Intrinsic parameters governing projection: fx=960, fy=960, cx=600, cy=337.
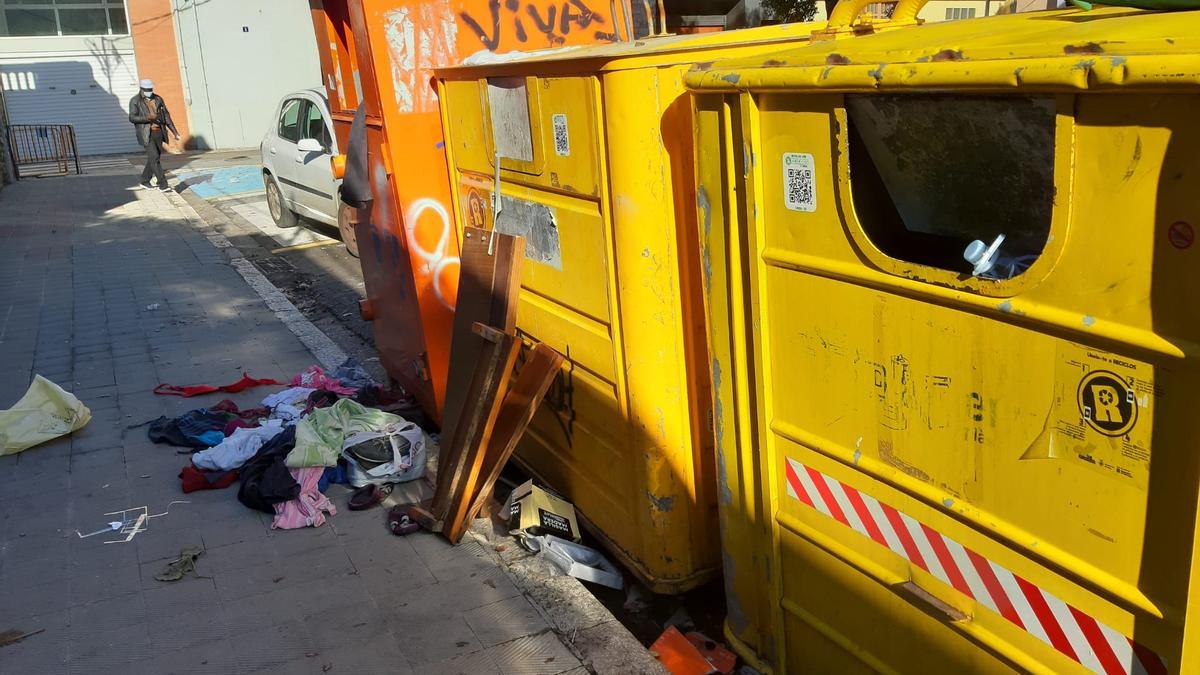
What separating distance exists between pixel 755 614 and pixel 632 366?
0.91 metres

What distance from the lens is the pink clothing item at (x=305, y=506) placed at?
4363mm

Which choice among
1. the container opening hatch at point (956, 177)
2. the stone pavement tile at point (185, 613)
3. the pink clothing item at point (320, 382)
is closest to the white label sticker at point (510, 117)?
the container opening hatch at point (956, 177)

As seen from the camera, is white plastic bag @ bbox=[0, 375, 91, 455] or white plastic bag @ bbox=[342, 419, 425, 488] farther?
white plastic bag @ bbox=[0, 375, 91, 455]

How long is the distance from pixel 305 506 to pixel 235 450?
78cm

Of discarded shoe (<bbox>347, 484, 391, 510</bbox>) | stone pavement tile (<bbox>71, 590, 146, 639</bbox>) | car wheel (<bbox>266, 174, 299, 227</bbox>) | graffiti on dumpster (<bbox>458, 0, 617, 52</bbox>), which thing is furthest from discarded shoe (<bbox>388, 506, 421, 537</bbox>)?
car wheel (<bbox>266, 174, 299, 227</bbox>)

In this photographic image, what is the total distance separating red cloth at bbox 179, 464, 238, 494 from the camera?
477 cm

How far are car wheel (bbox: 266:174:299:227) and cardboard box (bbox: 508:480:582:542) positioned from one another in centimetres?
957

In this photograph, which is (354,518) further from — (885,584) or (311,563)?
(885,584)

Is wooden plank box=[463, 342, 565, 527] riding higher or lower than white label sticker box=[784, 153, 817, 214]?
lower

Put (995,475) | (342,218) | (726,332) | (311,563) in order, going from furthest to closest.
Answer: (342,218) < (311,563) < (726,332) < (995,475)

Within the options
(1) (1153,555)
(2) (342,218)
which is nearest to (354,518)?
(1) (1153,555)

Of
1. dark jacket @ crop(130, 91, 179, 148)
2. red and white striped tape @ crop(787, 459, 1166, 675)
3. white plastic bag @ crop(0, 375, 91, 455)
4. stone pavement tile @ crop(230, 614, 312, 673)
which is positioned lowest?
stone pavement tile @ crop(230, 614, 312, 673)

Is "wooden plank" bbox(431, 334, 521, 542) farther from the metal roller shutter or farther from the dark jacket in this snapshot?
the metal roller shutter

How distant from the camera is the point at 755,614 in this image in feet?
10.1
